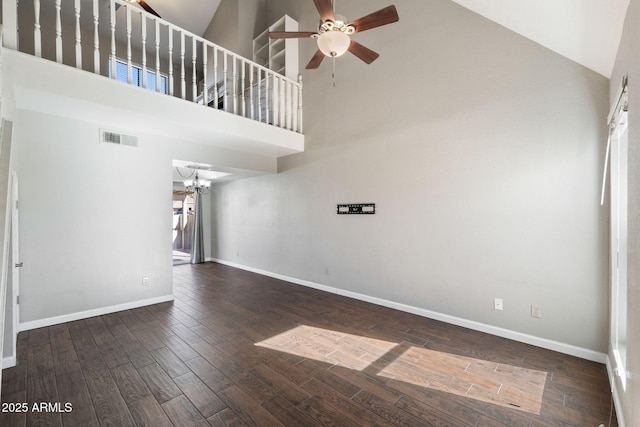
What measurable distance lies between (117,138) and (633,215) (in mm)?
5376

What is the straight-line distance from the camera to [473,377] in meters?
2.44

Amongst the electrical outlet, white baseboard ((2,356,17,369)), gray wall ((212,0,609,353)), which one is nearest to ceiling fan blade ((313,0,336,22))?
gray wall ((212,0,609,353))

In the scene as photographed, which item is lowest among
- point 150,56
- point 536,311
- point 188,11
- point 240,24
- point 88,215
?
point 536,311

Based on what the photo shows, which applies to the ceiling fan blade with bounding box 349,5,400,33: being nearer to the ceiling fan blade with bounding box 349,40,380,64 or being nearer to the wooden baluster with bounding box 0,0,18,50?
the ceiling fan blade with bounding box 349,40,380,64

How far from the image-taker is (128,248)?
13.7ft

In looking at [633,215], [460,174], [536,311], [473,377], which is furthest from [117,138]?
[536,311]

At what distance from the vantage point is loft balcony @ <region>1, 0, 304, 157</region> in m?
2.83

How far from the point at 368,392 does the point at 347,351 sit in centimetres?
67

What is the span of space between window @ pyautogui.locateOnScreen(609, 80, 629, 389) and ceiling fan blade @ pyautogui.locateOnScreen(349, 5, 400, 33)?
1837 mm

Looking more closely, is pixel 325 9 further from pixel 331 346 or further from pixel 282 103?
pixel 331 346

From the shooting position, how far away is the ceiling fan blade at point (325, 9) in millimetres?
2393

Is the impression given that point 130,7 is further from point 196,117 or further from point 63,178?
point 63,178

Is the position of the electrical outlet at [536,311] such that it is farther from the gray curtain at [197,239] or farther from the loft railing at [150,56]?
the gray curtain at [197,239]

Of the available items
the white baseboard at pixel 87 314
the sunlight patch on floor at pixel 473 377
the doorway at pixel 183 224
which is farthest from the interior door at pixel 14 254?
the doorway at pixel 183 224
